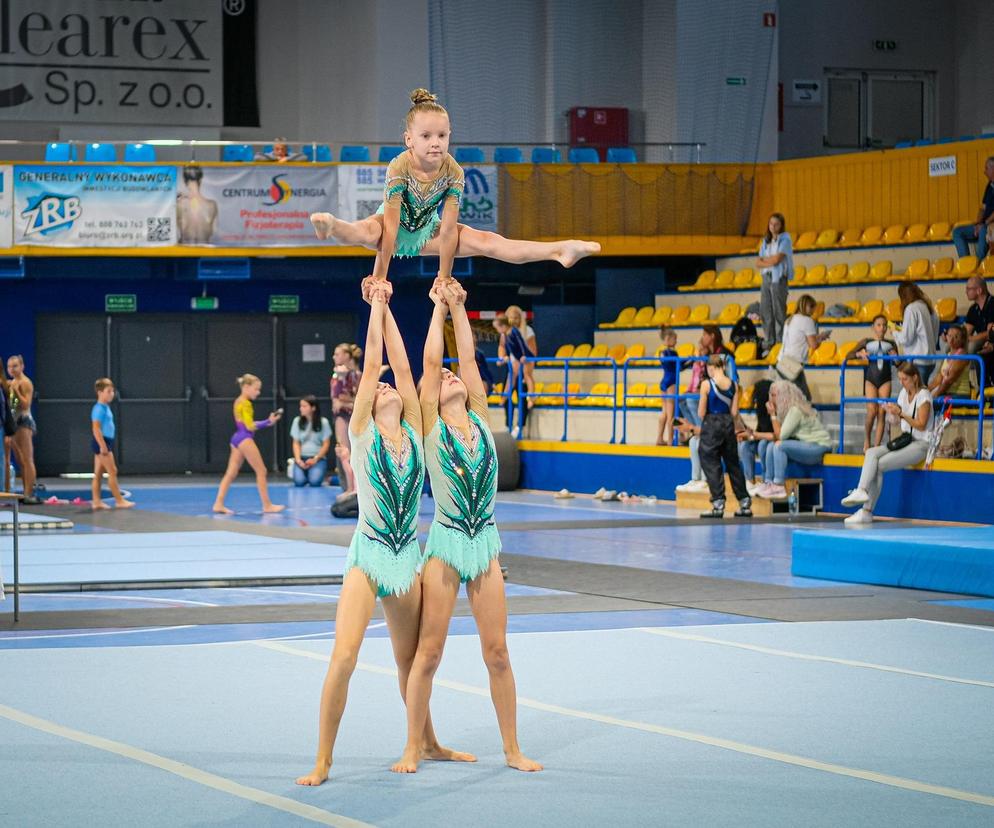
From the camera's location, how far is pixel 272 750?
6.03 metres

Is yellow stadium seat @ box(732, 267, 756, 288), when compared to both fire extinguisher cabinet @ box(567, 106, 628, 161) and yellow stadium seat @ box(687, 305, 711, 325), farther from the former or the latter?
fire extinguisher cabinet @ box(567, 106, 628, 161)

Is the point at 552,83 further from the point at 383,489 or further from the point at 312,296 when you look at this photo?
the point at 383,489

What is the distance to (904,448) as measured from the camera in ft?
50.5

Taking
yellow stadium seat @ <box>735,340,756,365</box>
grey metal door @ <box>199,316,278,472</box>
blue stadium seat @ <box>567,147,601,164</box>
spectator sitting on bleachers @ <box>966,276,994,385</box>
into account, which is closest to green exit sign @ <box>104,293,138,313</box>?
grey metal door @ <box>199,316,278,472</box>

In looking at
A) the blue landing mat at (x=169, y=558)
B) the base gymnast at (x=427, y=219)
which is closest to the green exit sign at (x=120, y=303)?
the blue landing mat at (x=169, y=558)

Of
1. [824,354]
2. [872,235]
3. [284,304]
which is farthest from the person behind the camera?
[284,304]

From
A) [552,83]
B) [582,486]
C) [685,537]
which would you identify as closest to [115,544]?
[685,537]

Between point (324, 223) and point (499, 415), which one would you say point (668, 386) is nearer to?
point (499, 415)

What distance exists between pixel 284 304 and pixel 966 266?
11.6 metres

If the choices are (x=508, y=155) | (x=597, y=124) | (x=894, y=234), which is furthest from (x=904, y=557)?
(x=597, y=124)

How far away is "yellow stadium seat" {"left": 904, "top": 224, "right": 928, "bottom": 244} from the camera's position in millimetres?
21969

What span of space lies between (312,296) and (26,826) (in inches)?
853

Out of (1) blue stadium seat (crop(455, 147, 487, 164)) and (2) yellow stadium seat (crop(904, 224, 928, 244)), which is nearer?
(2) yellow stadium seat (crop(904, 224, 928, 244))

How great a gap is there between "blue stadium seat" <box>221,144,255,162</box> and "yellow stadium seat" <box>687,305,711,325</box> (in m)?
7.29
